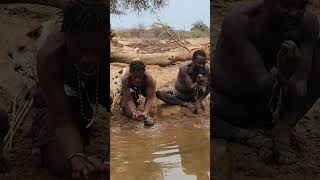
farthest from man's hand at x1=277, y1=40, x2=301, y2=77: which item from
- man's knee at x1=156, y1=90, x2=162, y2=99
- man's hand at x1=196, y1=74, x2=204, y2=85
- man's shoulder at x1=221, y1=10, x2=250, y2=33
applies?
man's knee at x1=156, y1=90, x2=162, y2=99

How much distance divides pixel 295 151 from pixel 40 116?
4.78 ft

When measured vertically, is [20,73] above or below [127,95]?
above

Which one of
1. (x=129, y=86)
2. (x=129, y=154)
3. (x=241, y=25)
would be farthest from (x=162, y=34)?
(x=241, y=25)

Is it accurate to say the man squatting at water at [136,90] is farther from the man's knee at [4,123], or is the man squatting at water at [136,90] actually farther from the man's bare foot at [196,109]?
the man's knee at [4,123]

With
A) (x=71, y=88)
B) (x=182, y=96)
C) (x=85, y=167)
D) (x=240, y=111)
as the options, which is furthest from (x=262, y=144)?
(x=182, y=96)

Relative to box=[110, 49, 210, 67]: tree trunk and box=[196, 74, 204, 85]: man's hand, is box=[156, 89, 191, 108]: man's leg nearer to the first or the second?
box=[196, 74, 204, 85]: man's hand

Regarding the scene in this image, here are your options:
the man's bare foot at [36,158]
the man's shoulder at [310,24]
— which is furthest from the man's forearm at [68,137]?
the man's shoulder at [310,24]

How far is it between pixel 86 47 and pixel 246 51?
2.90 feet

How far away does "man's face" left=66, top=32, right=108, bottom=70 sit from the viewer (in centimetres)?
297

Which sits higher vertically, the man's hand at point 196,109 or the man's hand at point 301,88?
the man's hand at point 301,88

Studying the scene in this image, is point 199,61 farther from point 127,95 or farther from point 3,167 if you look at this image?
point 3,167

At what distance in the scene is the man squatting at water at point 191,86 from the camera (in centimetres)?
634

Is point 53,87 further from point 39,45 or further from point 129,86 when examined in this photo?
point 129,86

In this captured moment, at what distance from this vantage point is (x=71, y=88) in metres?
3.04
